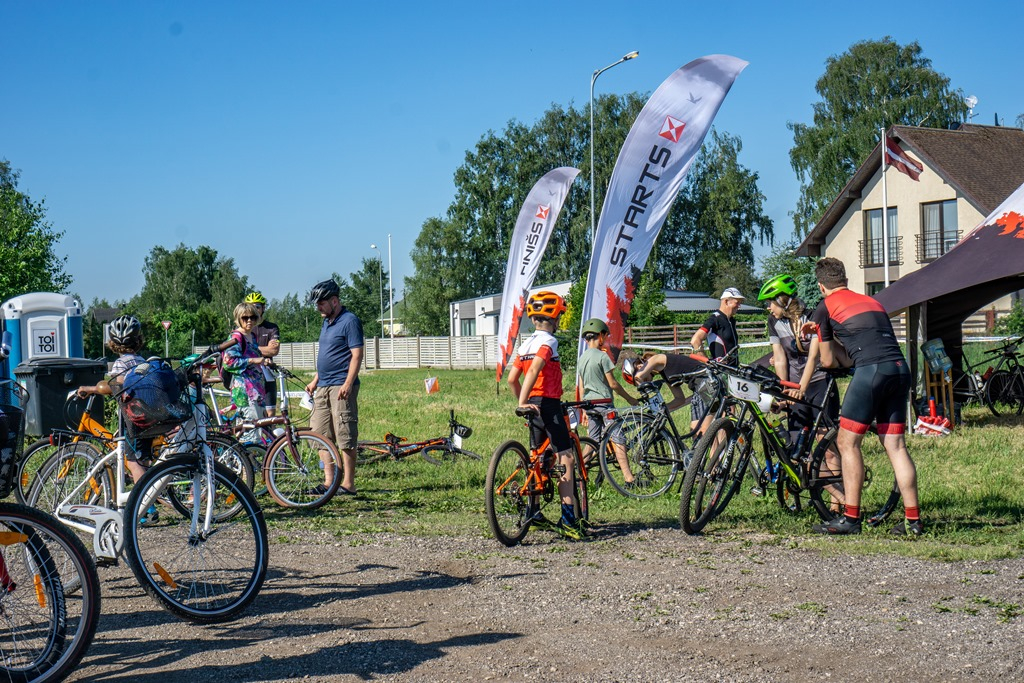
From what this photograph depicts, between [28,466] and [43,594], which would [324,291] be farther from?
[43,594]

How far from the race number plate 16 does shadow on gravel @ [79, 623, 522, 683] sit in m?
3.16

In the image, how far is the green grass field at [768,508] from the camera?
6.98 meters

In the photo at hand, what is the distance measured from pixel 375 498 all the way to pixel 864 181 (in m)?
35.7

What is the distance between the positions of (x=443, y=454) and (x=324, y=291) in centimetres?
314

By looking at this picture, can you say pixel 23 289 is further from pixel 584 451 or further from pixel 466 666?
pixel 466 666

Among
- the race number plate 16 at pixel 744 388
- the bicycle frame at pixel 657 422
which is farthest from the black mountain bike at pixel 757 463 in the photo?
the bicycle frame at pixel 657 422

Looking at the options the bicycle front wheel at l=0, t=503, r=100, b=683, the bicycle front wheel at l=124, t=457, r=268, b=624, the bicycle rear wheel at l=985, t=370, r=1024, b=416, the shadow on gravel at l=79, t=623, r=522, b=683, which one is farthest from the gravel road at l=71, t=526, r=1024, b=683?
the bicycle rear wheel at l=985, t=370, r=1024, b=416

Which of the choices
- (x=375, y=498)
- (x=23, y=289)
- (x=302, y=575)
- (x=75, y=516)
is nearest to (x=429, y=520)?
(x=375, y=498)

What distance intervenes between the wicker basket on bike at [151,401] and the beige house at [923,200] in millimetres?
32510

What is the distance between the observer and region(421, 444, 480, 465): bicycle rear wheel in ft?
37.1

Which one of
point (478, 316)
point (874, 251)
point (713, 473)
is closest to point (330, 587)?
point (713, 473)

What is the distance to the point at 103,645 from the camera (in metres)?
4.80

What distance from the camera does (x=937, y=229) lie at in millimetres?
40656

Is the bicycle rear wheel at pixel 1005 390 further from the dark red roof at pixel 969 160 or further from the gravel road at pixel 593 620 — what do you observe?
the dark red roof at pixel 969 160
